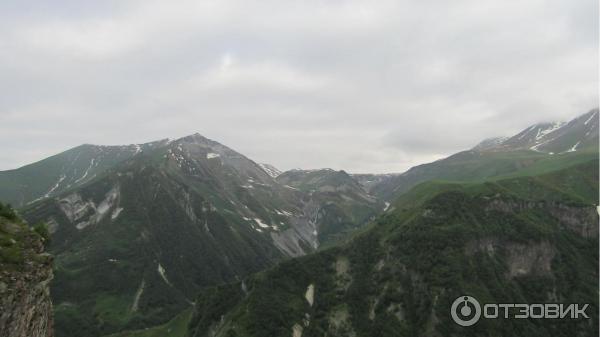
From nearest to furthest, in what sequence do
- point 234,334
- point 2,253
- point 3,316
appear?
point 3,316
point 2,253
point 234,334

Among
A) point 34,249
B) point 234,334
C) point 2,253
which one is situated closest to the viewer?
point 2,253

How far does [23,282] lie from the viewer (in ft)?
184

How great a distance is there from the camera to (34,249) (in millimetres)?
64875

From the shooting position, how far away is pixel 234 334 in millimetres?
199625

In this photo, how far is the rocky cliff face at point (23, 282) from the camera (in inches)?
2044

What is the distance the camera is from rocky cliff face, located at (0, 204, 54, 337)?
170ft

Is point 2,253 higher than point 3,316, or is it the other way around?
point 2,253

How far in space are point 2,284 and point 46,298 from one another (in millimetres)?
16525

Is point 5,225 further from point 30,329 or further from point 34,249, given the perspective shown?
point 30,329

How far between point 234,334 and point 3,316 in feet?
524

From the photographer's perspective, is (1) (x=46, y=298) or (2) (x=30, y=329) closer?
(2) (x=30, y=329)

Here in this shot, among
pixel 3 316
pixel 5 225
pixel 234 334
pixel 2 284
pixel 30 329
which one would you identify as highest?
pixel 5 225

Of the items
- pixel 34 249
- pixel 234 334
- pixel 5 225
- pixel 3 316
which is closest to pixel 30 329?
pixel 3 316

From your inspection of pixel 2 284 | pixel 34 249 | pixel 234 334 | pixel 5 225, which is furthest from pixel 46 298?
pixel 234 334
